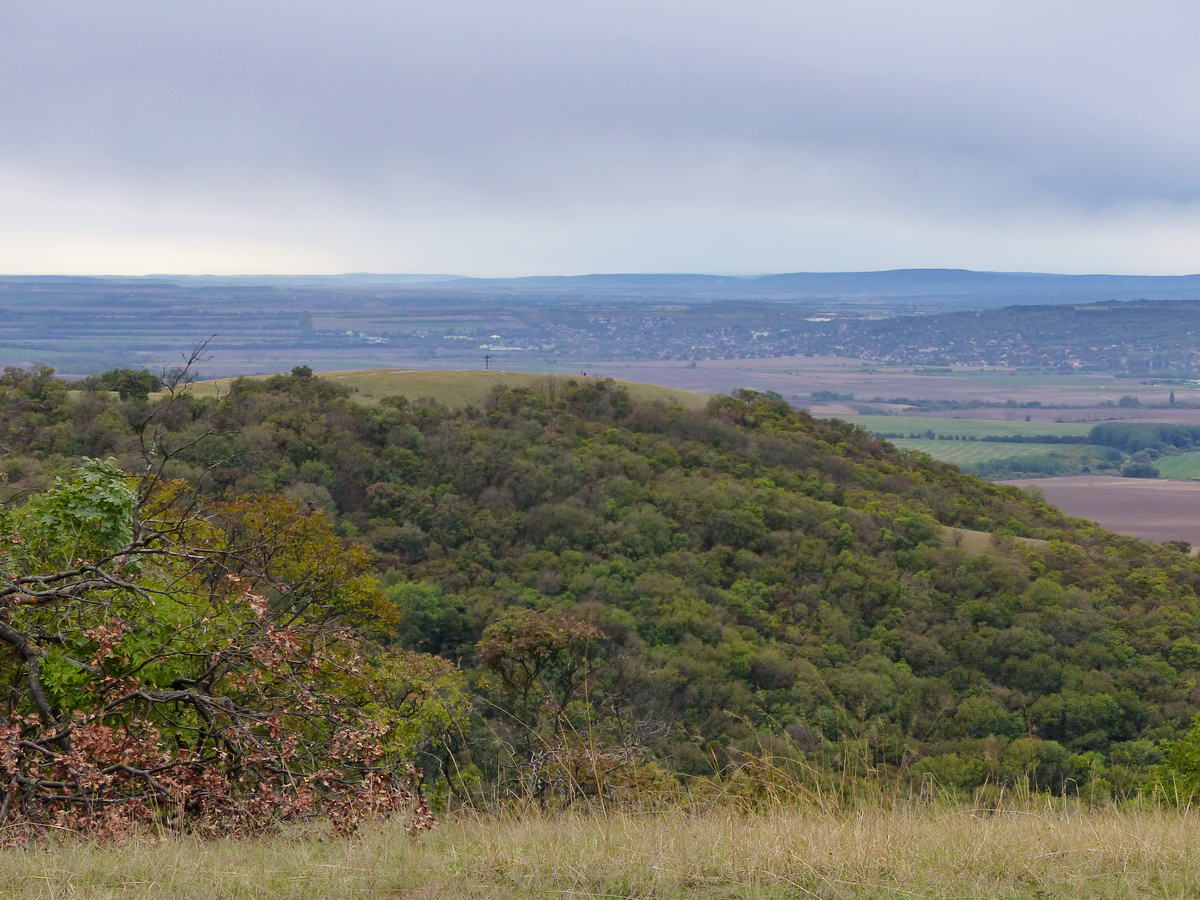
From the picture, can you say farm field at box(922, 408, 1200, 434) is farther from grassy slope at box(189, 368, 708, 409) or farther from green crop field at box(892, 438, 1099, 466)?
grassy slope at box(189, 368, 708, 409)

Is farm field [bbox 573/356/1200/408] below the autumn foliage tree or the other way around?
below

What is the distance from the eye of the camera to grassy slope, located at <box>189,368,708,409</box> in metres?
42.3

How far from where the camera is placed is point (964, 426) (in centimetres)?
11325

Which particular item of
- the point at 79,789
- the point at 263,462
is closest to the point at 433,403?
the point at 263,462

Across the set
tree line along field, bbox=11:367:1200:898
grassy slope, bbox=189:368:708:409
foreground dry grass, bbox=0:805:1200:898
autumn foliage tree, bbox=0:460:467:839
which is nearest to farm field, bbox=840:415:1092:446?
tree line along field, bbox=11:367:1200:898

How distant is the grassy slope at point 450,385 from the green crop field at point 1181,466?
175ft

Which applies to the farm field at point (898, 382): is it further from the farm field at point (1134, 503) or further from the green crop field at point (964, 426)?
the farm field at point (1134, 503)

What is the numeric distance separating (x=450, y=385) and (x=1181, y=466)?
2747 inches

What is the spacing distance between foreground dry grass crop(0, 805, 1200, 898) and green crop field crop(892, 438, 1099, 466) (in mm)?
84573

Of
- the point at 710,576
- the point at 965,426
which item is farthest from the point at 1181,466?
the point at 710,576

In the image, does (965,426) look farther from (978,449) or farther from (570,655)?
(570,655)

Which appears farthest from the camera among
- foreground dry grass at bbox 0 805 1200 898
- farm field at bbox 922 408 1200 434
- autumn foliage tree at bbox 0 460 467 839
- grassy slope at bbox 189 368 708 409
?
farm field at bbox 922 408 1200 434

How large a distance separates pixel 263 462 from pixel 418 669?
61.7 ft

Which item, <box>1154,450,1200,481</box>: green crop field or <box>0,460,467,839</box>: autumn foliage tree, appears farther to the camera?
<box>1154,450,1200,481</box>: green crop field
